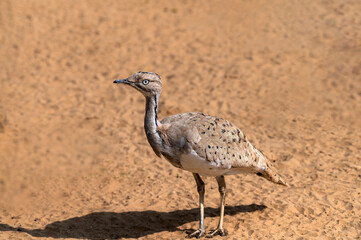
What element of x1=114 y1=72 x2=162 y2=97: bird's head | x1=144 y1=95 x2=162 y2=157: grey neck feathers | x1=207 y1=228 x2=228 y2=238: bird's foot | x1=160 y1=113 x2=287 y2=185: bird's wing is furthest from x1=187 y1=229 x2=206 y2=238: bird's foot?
x1=114 y1=72 x2=162 y2=97: bird's head

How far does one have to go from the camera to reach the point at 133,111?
13.4 meters

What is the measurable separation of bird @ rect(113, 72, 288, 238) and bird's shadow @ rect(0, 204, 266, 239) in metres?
0.93

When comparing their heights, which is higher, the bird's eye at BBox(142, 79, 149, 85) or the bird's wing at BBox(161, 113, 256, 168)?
the bird's eye at BBox(142, 79, 149, 85)

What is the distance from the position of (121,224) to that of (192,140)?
232 cm

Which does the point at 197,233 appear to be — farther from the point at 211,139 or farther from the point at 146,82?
the point at 146,82

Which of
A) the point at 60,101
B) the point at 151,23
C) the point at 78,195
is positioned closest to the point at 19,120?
the point at 60,101

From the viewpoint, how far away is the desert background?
29.3ft

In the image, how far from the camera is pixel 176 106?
44.1ft

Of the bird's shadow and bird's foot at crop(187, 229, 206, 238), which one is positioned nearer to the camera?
bird's foot at crop(187, 229, 206, 238)

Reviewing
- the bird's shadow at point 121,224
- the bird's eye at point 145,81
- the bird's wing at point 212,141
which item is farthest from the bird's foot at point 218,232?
the bird's eye at point 145,81

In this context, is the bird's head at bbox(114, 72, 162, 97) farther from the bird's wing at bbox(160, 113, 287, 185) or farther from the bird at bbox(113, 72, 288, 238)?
the bird's wing at bbox(160, 113, 287, 185)

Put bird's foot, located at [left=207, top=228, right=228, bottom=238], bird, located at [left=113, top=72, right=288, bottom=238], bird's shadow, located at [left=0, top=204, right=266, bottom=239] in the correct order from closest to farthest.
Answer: bird, located at [left=113, top=72, right=288, bottom=238] → bird's foot, located at [left=207, top=228, right=228, bottom=238] → bird's shadow, located at [left=0, top=204, right=266, bottom=239]

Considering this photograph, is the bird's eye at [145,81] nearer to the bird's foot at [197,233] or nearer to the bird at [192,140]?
the bird at [192,140]

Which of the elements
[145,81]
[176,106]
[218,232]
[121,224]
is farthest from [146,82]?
[176,106]
